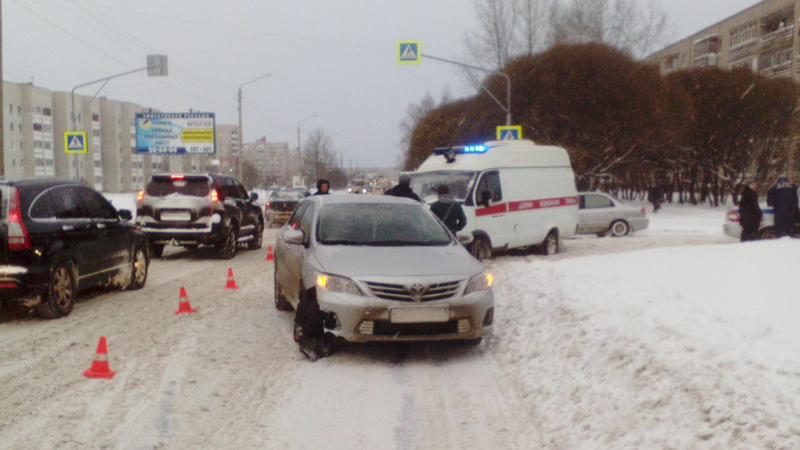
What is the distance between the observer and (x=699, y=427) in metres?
4.10

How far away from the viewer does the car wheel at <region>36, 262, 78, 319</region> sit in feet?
27.6

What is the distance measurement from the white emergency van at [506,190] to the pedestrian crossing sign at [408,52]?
7964 mm

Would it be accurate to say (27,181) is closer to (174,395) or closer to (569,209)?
(174,395)

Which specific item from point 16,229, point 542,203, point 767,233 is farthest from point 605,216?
point 16,229

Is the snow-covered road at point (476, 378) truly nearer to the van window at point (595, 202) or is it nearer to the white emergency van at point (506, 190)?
the white emergency van at point (506, 190)

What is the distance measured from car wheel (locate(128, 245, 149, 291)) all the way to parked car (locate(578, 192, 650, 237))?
15063 millimetres

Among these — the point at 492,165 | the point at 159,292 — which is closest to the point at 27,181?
the point at 159,292

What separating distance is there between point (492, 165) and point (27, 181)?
29.2 ft

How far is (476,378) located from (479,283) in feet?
3.31

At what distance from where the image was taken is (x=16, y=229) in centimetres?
808

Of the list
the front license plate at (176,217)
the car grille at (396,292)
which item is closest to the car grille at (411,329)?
the car grille at (396,292)

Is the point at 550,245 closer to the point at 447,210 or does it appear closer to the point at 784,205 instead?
the point at 784,205

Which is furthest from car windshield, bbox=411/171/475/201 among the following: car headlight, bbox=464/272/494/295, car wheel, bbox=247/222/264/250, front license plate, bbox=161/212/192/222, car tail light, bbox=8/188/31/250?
car tail light, bbox=8/188/31/250

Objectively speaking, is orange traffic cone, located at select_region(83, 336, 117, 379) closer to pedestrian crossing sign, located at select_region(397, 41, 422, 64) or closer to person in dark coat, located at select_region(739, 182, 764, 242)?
person in dark coat, located at select_region(739, 182, 764, 242)
